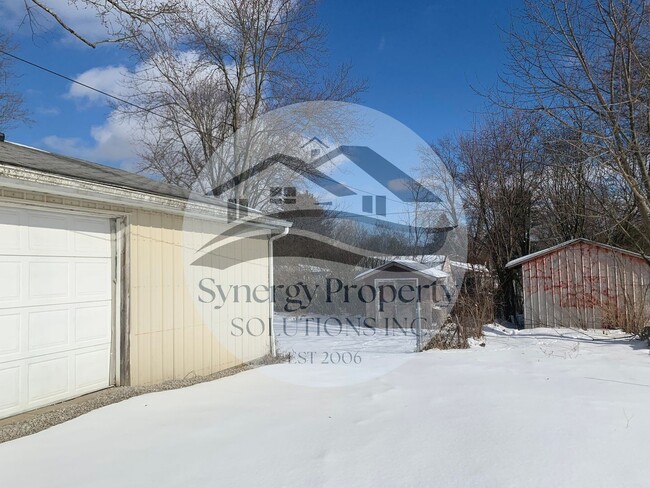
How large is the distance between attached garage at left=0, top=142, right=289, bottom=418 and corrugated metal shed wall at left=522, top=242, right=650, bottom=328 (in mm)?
9649

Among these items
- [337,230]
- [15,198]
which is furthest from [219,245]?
[337,230]

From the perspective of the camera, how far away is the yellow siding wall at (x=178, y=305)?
187 inches

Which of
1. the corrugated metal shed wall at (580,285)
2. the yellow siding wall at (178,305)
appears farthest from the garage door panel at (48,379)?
the corrugated metal shed wall at (580,285)

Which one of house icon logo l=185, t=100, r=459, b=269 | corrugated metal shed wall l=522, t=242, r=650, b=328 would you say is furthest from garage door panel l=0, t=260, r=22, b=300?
corrugated metal shed wall l=522, t=242, r=650, b=328

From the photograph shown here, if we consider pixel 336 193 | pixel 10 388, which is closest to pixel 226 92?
pixel 336 193

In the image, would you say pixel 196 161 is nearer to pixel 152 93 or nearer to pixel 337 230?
pixel 152 93

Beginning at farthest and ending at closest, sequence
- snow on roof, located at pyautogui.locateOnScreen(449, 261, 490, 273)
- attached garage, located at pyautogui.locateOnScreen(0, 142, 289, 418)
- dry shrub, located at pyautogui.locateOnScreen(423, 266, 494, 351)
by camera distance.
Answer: snow on roof, located at pyautogui.locateOnScreen(449, 261, 490, 273) < dry shrub, located at pyautogui.locateOnScreen(423, 266, 494, 351) < attached garage, located at pyautogui.locateOnScreen(0, 142, 289, 418)

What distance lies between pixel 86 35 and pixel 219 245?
2.88m

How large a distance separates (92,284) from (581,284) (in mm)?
11974

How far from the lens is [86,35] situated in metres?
4.79

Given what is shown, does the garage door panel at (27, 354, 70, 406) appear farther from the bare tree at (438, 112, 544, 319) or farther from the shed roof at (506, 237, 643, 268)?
the bare tree at (438, 112, 544, 319)

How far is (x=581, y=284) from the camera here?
11891 millimetres

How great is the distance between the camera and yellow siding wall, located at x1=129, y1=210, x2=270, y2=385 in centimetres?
474

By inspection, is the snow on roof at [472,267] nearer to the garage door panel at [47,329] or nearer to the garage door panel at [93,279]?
the garage door panel at [93,279]
